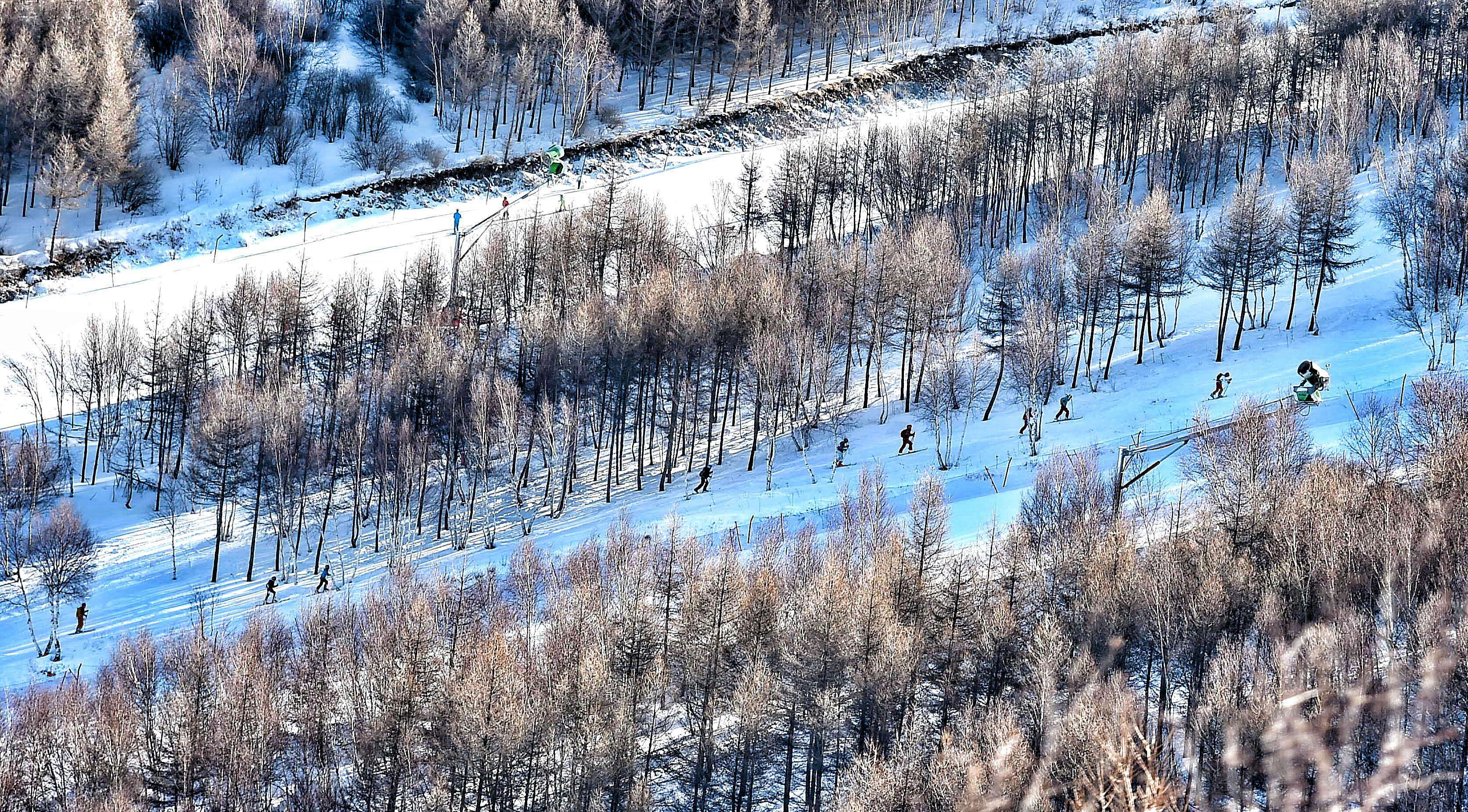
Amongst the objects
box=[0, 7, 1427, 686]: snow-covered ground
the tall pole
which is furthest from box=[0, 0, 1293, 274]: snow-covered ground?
the tall pole

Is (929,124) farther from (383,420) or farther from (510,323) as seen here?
(383,420)

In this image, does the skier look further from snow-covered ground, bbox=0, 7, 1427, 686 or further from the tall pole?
the tall pole

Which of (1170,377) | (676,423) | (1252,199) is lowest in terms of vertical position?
(676,423)

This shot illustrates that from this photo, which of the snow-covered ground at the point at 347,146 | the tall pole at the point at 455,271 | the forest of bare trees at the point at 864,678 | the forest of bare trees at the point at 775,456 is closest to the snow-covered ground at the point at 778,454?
the forest of bare trees at the point at 775,456

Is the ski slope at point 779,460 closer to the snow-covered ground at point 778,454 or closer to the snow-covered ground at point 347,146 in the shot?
the snow-covered ground at point 778,454

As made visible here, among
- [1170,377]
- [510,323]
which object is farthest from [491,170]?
[1170,377]

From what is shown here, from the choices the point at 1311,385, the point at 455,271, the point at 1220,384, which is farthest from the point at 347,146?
the point at 1311,385
